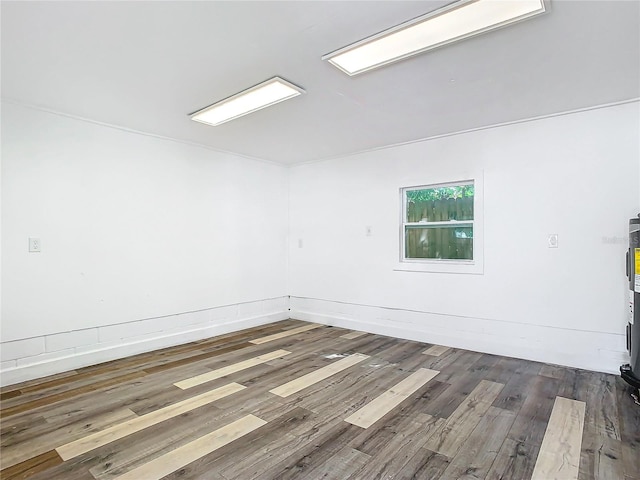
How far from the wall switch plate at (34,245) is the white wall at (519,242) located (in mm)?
3540

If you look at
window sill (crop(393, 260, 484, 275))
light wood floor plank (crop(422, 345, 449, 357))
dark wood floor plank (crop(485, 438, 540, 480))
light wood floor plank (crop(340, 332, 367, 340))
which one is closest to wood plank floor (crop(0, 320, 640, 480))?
dark wood floor plank (crop(485, 438, 540, 480))

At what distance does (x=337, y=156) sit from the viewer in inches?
206

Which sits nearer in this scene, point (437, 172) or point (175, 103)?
point (175, 103)

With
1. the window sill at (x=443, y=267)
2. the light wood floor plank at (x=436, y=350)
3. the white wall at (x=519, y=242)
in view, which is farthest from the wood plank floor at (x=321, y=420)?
the window sill at (x=443, y=267)

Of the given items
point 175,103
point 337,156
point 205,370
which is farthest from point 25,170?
point 337,156

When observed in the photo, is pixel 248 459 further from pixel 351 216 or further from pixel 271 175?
pixel 271 175

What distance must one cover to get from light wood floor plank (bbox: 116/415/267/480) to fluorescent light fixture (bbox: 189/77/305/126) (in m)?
2.52

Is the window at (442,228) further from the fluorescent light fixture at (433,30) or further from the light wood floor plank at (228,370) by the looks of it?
the fluorescent light fixture at (433,30)

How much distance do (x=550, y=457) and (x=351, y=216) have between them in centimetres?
358

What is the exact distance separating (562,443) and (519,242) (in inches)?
81.9

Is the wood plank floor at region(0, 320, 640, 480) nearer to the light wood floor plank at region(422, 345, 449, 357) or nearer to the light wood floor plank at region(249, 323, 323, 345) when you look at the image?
the light wood floor plank at region(422, 345, 449, 357)

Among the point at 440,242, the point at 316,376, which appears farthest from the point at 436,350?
the point at 316,376

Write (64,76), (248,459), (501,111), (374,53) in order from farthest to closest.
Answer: (501,111), (64,76), (374,53), (248,459)

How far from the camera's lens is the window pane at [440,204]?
415cm
